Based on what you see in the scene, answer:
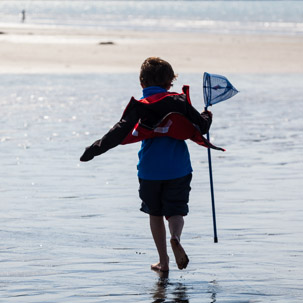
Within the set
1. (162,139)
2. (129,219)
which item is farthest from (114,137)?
(129,219)

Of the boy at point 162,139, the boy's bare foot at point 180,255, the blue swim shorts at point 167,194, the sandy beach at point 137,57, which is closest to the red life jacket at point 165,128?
the boy at point 162,139

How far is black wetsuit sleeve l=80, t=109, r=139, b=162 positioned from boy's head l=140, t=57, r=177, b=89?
0.23 metres

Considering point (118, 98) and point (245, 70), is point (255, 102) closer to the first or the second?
point (118, 98)

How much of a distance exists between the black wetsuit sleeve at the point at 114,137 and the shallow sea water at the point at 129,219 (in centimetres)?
73

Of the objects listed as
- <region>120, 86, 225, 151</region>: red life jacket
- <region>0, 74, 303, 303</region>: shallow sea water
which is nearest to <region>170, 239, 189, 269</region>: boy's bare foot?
<region>0, 74, 303, 303</region>: shallow sea water

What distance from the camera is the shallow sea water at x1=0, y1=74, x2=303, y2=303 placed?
4867mm

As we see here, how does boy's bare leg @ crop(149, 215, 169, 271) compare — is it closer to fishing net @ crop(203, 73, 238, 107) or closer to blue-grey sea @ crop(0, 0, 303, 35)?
fishing net @ crop(203, 73, 238, 107)

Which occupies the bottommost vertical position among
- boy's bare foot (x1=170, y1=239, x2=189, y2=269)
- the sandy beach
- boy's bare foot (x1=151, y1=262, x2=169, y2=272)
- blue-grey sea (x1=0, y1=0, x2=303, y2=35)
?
boy's bare foot (x1=151, y1=262, x2=169, y2=272)

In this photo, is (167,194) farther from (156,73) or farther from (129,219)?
(129,219)

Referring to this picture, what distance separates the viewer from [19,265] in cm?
528

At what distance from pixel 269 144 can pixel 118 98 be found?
5.70 metres

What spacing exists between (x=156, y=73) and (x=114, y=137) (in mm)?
466

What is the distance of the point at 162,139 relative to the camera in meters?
5.09

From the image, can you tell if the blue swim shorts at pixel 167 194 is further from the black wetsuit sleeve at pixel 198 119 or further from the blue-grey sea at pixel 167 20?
the blue-grey sea at pixel 167 20
